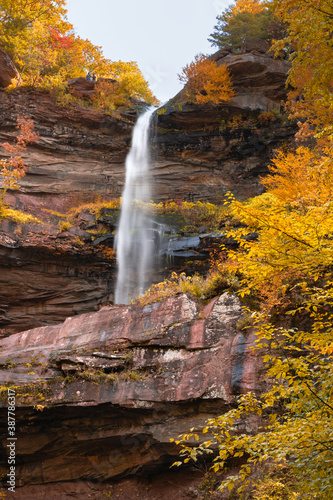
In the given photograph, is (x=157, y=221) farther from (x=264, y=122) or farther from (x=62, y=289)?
(x=264, y=122)

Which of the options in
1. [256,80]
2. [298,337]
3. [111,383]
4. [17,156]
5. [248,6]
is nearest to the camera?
[298,337]

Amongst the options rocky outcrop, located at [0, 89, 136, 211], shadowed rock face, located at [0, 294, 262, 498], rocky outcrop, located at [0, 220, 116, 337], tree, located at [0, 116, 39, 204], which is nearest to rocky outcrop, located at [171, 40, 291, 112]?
Answer: rocky outcrop, located at [0, 89, 136, 211]

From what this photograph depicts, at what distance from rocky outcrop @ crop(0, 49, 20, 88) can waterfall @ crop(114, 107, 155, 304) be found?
818cm

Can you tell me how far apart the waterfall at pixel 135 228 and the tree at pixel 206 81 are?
346 cm

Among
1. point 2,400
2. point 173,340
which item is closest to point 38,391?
point 2,400

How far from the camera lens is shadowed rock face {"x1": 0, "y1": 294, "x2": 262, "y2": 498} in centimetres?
808

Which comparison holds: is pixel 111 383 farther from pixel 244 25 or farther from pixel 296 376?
Result: pixel 244 25

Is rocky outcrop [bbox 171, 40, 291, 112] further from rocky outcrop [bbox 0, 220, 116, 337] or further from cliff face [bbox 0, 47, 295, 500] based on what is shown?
cliff face [bbox 0, 47, 295, 500]

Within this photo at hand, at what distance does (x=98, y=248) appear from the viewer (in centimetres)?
1808

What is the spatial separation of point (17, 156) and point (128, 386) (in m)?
15.6

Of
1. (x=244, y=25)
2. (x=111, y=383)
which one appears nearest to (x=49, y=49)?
(x=244, y=25)

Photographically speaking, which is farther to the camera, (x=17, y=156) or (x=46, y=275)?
(x=17, y=156)

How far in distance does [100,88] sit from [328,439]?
25472 mm

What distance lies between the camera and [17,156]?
63.8 feet
